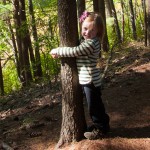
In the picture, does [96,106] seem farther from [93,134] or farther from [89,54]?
[89,54]

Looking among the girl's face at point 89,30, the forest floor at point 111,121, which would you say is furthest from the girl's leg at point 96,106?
the girl's face at point 89,30

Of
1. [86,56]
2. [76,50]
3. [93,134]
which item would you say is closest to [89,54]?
[86,56]

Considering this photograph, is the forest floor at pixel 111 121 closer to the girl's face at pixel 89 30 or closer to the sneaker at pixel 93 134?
the sneaker at pixel 93 134

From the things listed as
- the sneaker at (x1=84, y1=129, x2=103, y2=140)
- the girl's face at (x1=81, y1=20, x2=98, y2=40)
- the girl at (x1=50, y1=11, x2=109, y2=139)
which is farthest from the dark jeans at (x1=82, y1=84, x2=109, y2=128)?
the girl's face at (x1=81, y1=20, x2=98, y2=40)

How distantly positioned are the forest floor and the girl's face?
1579 mm

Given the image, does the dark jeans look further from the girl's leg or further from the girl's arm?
the girl's arm

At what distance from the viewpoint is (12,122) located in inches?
295

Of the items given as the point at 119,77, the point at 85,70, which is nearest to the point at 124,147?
the point at 85,70

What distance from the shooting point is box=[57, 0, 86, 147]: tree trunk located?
4723mm

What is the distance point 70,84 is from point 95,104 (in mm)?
489

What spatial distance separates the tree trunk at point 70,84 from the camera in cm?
472

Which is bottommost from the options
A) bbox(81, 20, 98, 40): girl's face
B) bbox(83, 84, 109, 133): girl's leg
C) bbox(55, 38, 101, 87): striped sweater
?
bbox(83, 84, 109, 133): girl's leg

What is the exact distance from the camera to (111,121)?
605 centimetres

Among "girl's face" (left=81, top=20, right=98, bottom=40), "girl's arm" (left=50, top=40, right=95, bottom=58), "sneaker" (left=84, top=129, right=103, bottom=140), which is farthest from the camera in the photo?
"sneaker" (left=84, top=129, right=103, bottom=140)
